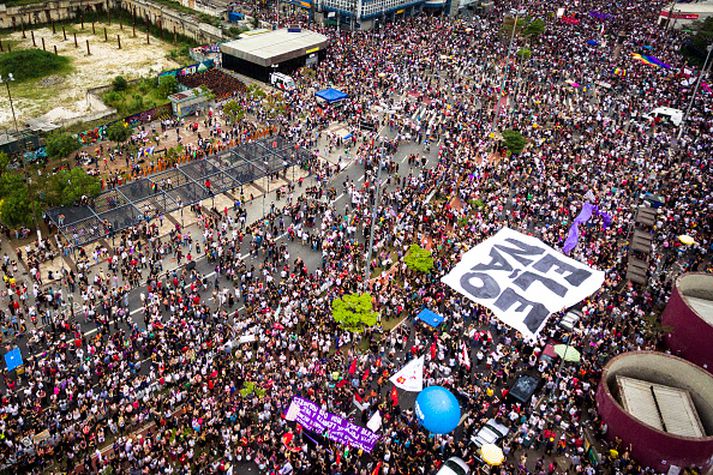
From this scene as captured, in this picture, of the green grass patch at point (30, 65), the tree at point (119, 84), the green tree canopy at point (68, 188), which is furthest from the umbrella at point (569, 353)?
the green grass patch at point (30, 65)

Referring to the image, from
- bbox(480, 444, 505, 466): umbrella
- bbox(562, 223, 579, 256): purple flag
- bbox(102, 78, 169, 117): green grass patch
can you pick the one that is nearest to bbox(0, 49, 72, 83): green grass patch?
bbox(102, 78, 169, 117): green grass patch

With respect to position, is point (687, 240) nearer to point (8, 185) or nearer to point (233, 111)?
point (233, 111)

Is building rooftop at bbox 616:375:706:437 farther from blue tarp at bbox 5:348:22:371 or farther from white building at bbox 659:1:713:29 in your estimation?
white building at bbox 659:1:713:29

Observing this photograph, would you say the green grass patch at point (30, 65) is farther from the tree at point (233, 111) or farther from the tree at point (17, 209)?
the tree at point (17, 209)

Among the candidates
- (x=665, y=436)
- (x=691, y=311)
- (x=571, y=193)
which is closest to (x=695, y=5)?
(x=571, y=193)

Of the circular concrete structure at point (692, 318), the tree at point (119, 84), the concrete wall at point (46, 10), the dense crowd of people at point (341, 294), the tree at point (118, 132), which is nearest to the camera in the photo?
the dense crowd of people at point (341, 294)

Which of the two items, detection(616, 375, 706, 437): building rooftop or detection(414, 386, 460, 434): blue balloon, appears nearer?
detection(414, 386, 460, 434): blue balloon
